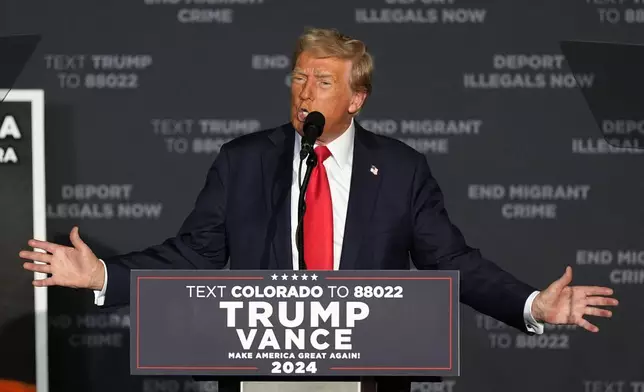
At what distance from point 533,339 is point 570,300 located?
78.8 inches

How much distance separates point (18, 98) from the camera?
13.7ft

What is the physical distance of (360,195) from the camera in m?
2.79

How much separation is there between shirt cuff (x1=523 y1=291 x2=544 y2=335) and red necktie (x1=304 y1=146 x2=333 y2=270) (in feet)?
1.74

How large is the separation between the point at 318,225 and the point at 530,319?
0.62 meters

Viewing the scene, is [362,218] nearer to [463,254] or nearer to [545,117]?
[463,254]

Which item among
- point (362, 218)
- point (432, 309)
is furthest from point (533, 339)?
point (432, 309)

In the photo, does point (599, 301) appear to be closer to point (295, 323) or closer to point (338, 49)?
point (295, 323)

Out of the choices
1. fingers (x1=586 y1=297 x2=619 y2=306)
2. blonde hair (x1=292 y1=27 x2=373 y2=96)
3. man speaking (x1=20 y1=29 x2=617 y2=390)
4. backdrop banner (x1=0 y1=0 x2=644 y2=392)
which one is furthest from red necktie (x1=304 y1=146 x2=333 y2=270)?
backdrop banner (x1=0 y1=0 x2=644 y2=392)

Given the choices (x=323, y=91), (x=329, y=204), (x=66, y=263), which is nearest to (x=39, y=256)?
(x=66, y=263)

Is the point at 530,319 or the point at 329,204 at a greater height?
the point at 329,204

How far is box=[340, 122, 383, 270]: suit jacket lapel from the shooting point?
2729 mm

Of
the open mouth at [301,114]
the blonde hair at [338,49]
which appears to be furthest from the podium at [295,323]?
the blonde hair at [338,49]

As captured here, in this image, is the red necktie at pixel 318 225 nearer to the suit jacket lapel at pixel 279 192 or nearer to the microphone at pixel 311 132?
the suit jacket lapel at pixel 279 192

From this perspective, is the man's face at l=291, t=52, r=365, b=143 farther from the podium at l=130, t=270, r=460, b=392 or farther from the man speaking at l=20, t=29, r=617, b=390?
the podium at l=130, t=270, r=460, b=392
